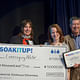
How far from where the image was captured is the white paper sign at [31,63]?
2453mm

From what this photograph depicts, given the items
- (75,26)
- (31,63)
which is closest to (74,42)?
(75,26)

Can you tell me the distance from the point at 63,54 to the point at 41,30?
148 cm

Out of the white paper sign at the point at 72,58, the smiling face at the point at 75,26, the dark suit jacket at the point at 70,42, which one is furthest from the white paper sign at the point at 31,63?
the smiling face at the point at 75,26

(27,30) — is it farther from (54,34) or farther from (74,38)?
(74,38)

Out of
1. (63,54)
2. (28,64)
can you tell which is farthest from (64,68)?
(28,64)

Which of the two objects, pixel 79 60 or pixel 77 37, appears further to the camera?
pixel 77 37

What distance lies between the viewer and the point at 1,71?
8.02 feet

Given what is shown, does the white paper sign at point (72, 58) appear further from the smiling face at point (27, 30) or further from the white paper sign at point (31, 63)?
the smiling face at point (27, 30)

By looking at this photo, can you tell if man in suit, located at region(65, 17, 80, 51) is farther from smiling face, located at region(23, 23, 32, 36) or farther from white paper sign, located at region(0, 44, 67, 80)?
smiling face, located at region(23, 23, 32, 36)

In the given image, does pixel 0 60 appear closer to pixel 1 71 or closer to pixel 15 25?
pixel 1 71

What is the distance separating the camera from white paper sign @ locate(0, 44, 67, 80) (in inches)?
96.6

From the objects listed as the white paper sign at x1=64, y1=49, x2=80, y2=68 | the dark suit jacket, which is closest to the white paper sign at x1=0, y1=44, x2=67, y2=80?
the white paper sign at x1=64, y1=49, x2=80, y2=68

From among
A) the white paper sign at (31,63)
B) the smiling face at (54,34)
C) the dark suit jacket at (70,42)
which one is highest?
the smiling face at (54,34)

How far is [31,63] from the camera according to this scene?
2469mm
